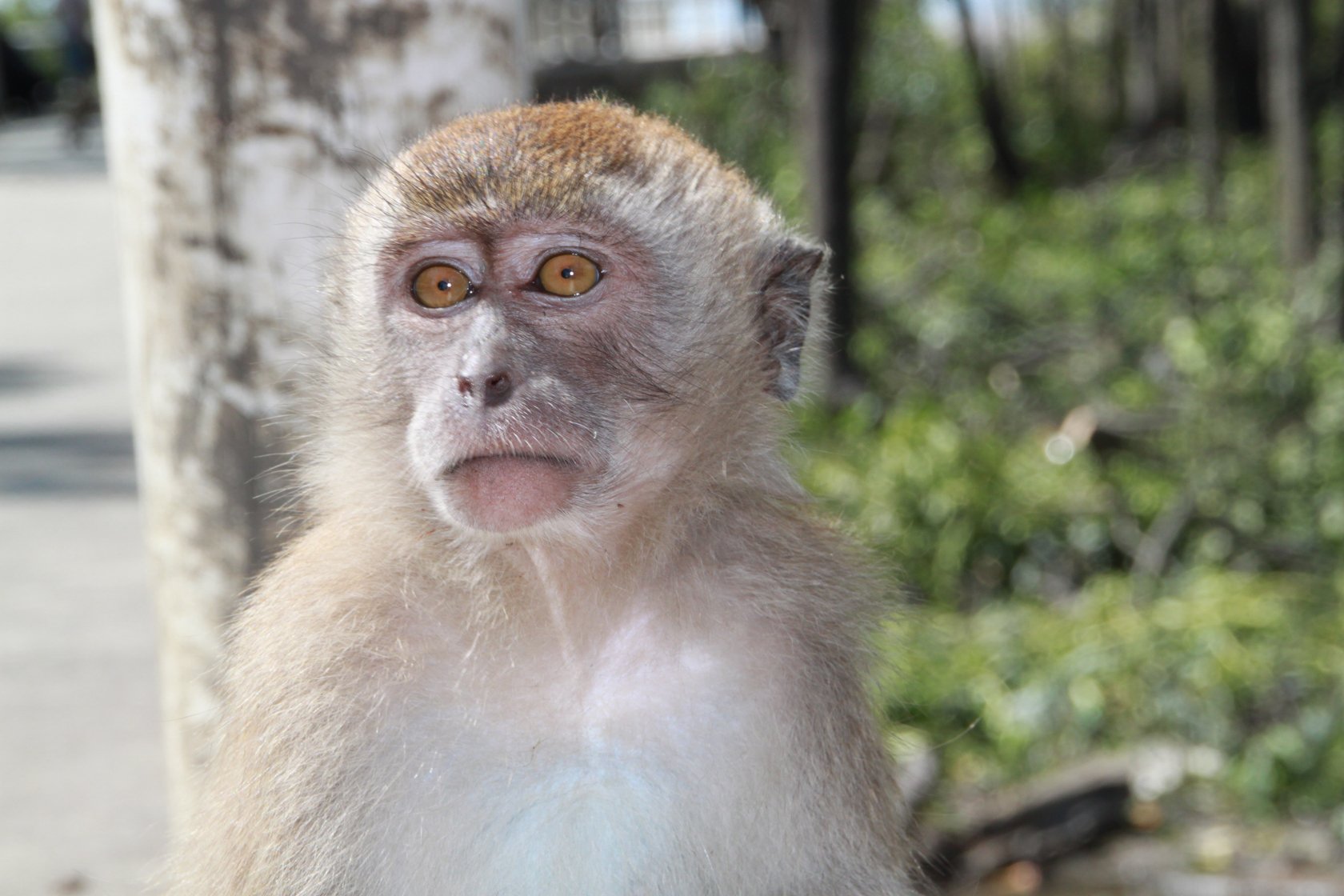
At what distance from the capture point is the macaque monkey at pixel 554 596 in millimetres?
1753

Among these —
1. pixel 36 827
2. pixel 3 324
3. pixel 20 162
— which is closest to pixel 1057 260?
pixel 3 324

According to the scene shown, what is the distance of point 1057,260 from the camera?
843cm

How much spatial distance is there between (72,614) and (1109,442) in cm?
346

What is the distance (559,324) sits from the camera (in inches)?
73.0

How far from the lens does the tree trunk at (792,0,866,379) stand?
6004 millimetres

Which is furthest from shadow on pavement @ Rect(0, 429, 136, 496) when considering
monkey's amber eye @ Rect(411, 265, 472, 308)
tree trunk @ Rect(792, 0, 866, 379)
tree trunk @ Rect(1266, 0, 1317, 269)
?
tree trunk @ Rect(1266, 0, 1317, 269)

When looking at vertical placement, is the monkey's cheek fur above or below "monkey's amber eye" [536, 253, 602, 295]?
below

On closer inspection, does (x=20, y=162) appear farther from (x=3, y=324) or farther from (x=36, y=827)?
(x=36, y=827)

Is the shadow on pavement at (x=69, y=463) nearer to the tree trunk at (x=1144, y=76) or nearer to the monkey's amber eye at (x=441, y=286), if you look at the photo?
the monkey's amber eye at (x=441, y=286)

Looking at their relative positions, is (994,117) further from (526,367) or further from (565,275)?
(526,367)

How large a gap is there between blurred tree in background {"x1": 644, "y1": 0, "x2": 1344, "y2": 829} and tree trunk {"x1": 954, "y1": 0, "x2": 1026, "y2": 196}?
3cm

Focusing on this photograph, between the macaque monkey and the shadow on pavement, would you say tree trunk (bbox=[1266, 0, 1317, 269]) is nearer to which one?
the shadow on pavement

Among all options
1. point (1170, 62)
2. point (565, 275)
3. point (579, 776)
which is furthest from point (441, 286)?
point (1170, 62)

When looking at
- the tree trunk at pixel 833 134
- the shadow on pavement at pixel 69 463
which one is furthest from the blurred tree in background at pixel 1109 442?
the shadow on pavement at pixel 69 463
